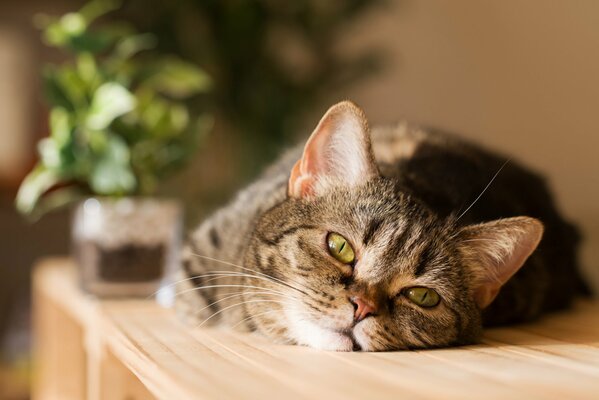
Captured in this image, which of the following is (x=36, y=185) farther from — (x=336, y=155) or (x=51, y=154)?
(x=336, y=155)

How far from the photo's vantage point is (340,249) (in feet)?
2.90

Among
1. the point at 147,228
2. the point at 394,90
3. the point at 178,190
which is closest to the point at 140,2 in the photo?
the point at 178,190

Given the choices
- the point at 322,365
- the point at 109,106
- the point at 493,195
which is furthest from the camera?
the point at 109,106

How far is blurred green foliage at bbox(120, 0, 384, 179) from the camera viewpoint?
2.54 metres

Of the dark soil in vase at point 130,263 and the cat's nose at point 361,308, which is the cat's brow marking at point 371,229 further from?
A: the dark soil in vase at point 130,263

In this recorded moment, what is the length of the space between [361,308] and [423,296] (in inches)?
3.9

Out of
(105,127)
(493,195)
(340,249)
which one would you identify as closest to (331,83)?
(105,127)

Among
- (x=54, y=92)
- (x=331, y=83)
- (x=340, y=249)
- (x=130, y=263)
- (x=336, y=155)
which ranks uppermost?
(x=331, y=83)

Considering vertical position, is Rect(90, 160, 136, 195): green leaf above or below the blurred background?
below

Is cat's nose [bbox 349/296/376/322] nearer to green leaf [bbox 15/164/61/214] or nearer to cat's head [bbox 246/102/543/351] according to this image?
cat's head [bbox 246/102/543/351]

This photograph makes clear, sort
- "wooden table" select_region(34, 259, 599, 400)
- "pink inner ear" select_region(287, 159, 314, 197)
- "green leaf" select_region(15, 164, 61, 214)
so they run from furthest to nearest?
1. "green leaf" select_region(15, 164, 61, 214)
2. "pink inner ear" select_region(287, 159, 314, 197)
3. "wooden table" select_region(34, 259, 599, 400)

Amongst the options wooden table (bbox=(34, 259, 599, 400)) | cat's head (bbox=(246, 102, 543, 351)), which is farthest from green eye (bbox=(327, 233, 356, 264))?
wooden table (bbox=(34, 259, 599, 400))

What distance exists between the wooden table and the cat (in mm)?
31

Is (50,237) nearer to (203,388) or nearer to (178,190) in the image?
(178,190)
